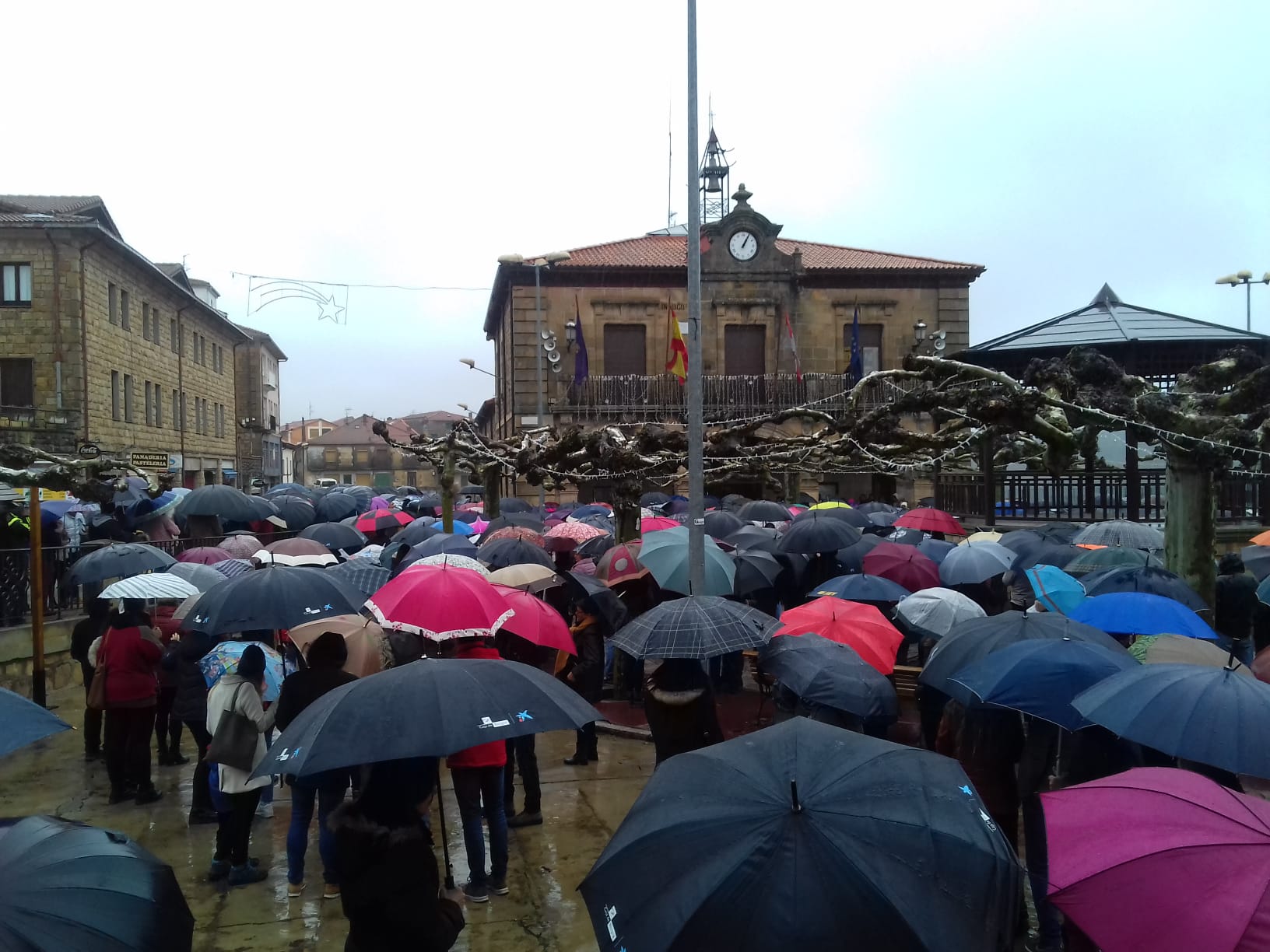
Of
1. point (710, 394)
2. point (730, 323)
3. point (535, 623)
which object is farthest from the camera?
point (730, 323)

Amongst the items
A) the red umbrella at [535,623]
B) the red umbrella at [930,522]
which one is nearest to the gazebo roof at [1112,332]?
the red umbrella at [930,522]

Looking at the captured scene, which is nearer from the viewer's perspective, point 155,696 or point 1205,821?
point 1205,821

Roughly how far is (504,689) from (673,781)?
46.8 inches

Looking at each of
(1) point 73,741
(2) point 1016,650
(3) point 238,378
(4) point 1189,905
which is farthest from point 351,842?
(3) point 238,378

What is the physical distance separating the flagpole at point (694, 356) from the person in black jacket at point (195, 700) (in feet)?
13.3

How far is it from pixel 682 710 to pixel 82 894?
11.5 ft

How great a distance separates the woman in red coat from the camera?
279 inches

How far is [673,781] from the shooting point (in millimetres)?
3268

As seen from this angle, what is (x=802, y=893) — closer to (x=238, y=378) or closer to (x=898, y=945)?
(x=898, y=945)

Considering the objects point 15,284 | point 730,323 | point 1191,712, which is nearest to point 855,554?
point 1191,712

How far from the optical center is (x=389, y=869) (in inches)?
154

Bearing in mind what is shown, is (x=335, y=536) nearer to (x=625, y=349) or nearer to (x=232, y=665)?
(x=232, y=665)

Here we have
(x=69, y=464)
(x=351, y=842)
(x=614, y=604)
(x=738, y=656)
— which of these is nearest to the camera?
(x=351, y=842)

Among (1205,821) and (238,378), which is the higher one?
(238,378)
